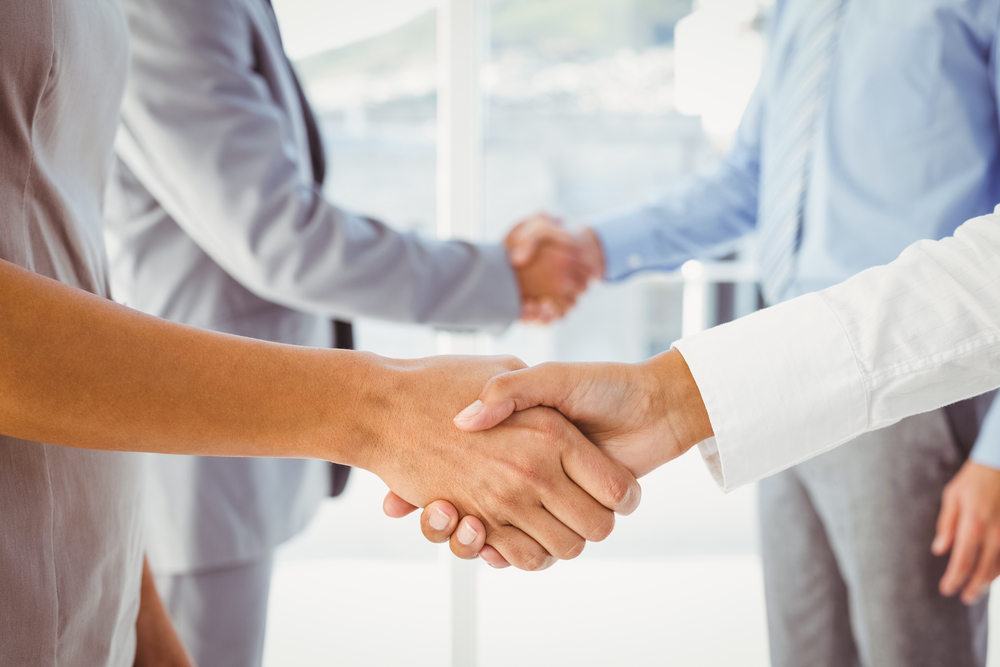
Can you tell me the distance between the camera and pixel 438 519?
0.76 metres

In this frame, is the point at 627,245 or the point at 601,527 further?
the point at 627,245

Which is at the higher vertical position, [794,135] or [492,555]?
[794,135]

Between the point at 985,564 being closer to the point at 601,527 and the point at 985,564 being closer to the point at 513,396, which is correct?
the point at 601,527

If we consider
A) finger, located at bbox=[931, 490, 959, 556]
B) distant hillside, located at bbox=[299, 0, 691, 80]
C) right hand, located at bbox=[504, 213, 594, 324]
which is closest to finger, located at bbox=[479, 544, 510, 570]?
finger, located at bbox=[931, 490, 959, 556]

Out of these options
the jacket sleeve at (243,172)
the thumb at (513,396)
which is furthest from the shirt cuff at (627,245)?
the thumb at (513,396)

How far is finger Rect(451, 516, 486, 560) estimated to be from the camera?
30.2 inches

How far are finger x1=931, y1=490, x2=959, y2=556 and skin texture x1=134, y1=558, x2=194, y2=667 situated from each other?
111 centimetres

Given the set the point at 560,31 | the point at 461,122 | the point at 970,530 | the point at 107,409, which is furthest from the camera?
the point at 560,31

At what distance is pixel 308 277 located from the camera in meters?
1.20

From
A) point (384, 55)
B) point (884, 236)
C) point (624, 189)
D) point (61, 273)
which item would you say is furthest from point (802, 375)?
point (384, 55)

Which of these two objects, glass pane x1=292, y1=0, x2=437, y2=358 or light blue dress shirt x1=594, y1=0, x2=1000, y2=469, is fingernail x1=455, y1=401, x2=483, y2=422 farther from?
glass pane x1=292, y1=0, x2=437, y2=358

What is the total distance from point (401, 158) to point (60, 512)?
185 cm

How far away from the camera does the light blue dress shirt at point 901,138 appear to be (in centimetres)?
103

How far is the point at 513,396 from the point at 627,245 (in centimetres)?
105
